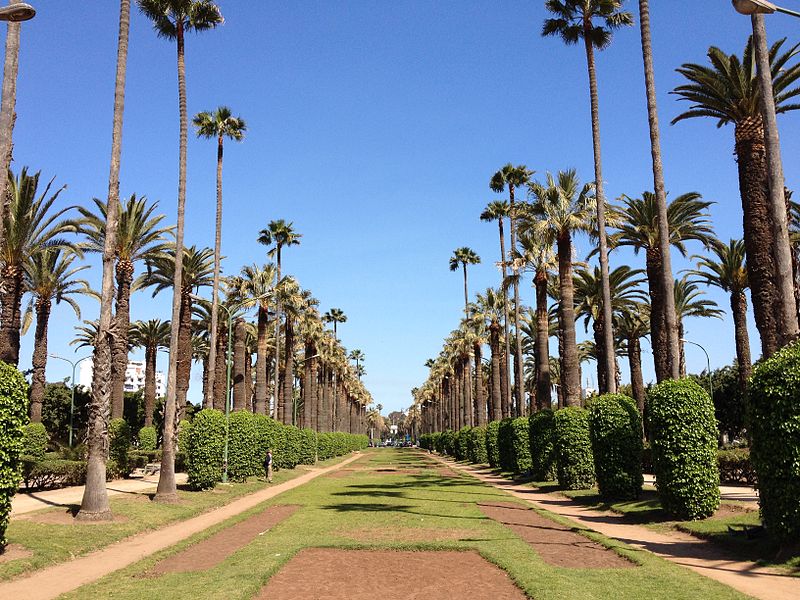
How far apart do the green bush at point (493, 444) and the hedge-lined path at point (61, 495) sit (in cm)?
2266

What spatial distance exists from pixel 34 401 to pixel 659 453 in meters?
37.4

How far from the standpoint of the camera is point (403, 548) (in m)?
15.6

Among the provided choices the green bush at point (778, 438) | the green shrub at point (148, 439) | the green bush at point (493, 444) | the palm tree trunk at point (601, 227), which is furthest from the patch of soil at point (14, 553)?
the green shrub at point (148, 439)

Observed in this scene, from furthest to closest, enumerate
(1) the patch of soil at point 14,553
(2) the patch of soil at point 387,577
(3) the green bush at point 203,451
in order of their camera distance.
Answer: (3) the green bush at point 203,451
(1) the patch of soil at point 14,553
(2) the patch of soil at point 387,577

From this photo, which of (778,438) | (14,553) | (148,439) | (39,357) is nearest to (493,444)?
(148,439)

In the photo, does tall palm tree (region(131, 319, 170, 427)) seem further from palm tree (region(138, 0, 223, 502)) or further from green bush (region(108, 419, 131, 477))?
palm tree (region(138, 0, 223, 502))

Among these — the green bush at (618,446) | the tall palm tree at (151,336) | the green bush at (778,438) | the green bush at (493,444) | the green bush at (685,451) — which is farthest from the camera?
the tall palm tree at (151,336)

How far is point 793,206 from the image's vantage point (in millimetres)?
32344

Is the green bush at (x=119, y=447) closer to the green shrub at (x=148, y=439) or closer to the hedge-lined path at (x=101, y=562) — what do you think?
the green shrub at (x=148, y=439)

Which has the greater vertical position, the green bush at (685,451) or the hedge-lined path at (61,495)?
the green bush at (685,451)

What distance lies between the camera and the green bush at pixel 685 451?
18266 millimetres

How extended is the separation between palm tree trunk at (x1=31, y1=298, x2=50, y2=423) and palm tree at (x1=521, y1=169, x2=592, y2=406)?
31502 millimetres

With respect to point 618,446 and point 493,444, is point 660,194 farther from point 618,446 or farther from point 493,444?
point 493,444

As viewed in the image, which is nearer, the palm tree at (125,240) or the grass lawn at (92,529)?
the grass lawn at (92,529)
